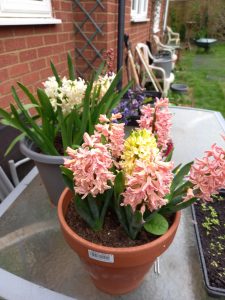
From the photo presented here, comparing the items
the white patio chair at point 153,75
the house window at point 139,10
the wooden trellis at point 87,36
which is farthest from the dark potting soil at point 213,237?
the house window at point 139,10

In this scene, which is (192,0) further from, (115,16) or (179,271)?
(179,271)

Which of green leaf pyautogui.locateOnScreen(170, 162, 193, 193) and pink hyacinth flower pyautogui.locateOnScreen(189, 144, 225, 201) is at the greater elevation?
pink hyacinth flower pyautogui.locateOnScreen(189, 144, 225, 201)

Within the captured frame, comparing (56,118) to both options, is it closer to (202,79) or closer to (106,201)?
(106,201)

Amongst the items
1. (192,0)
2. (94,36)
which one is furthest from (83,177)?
(192,0)

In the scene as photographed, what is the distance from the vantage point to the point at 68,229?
0.61 m

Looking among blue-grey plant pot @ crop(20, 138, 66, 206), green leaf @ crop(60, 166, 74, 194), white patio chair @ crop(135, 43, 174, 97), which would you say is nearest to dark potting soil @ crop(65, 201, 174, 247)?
green leaf @ crop(60, 166, 74, 194)

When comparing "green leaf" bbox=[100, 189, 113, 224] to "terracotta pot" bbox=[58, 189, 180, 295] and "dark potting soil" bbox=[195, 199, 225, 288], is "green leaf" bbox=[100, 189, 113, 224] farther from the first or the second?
"dark potting soil" bbox=[195, 199, 225, 288]

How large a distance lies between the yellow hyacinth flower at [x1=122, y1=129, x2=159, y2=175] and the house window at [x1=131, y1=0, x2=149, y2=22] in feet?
12.7

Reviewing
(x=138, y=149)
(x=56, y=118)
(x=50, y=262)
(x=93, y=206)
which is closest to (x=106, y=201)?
(x=93, y=206)

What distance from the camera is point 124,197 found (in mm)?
545

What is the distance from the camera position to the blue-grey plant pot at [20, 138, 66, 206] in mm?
848

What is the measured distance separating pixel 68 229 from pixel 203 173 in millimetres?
324

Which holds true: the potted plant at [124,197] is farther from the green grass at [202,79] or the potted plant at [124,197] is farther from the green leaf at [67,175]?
the green grass at [202,79]

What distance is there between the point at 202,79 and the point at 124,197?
6051mm
